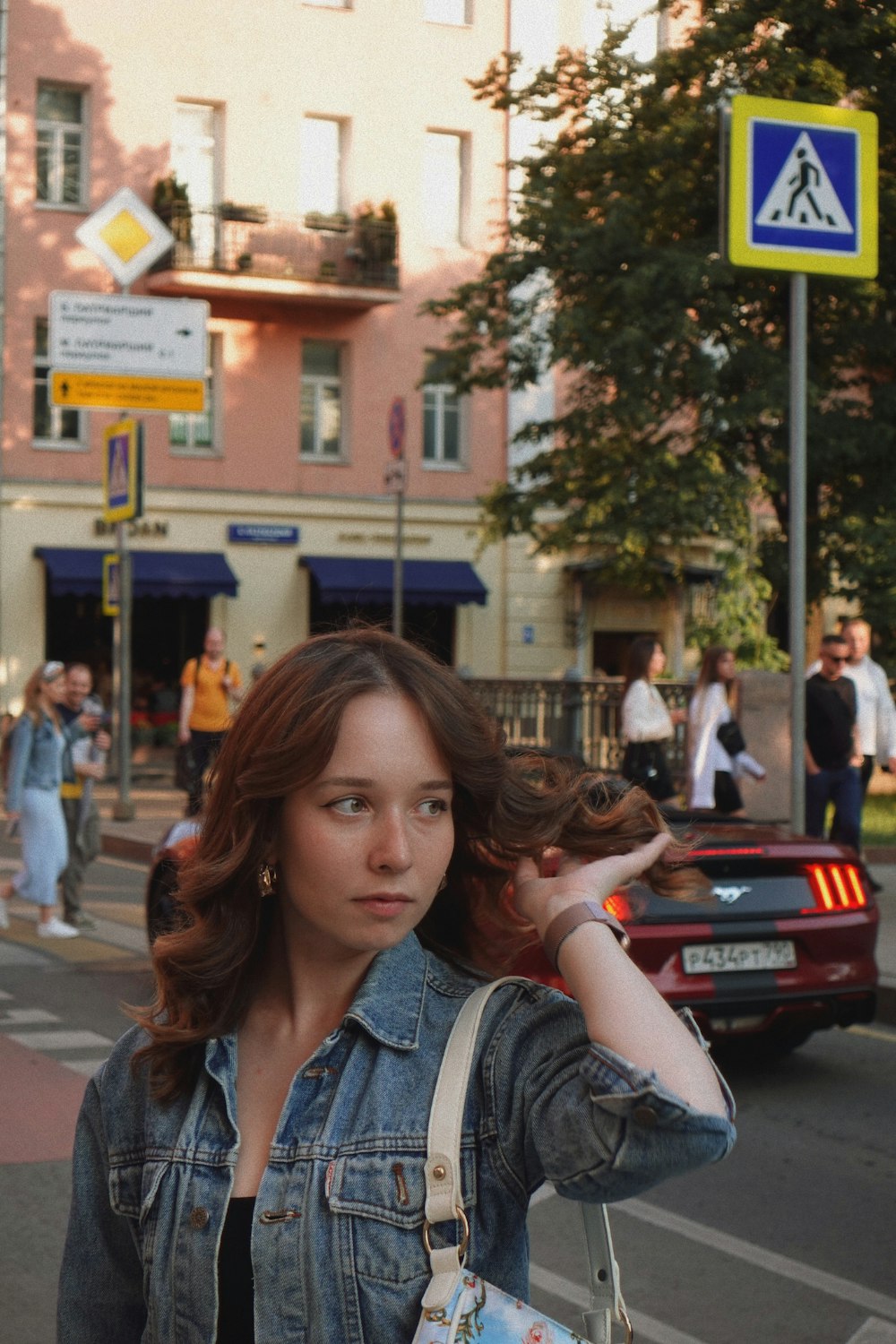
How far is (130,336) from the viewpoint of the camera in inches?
728

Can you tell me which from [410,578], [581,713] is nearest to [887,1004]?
[581,713]

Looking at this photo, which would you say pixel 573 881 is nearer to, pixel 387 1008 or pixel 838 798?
pixel 387 1008

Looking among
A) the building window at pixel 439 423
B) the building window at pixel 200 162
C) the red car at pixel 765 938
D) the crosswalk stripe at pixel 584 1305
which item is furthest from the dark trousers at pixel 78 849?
the building window at pixel 439 423

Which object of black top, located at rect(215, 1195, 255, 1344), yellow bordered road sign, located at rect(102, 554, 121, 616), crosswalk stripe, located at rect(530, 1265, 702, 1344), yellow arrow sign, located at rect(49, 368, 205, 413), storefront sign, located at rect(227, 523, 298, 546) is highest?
yellow arrow sign, located at rect(49, 368, 205, 413)

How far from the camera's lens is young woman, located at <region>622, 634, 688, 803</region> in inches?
523

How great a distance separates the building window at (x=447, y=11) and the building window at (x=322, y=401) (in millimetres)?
5978

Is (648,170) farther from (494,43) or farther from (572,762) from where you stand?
(572,762)

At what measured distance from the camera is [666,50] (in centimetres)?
2202

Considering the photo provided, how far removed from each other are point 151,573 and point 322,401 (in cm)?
453

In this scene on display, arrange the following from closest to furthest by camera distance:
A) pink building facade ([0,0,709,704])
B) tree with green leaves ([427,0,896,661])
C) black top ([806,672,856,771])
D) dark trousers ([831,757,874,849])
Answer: black top ([806,672,856,771]) < dark trousers ([831,757,874,849]) < tree with green leaves ([427,0,896,661]) < pink building facade ([0,0,709,704])

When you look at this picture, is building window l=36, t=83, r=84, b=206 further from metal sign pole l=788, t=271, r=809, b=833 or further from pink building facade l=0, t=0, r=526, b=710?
metal sign pole l=788, t=271, r=809, b=833

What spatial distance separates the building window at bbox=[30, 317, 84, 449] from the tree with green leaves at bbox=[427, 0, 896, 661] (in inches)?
351

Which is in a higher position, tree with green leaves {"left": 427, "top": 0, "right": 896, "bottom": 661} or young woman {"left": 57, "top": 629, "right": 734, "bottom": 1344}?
tree with green leaves {"left": 427, "top": 0, "right": 896, "bottom": 661}

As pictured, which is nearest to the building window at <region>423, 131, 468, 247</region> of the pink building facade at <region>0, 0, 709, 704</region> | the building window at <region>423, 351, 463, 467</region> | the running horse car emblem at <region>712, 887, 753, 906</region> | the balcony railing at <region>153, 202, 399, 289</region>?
the pink building facade at <region>0, 0, 709, 704</region>
